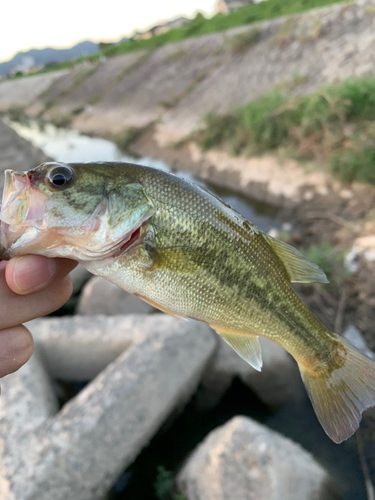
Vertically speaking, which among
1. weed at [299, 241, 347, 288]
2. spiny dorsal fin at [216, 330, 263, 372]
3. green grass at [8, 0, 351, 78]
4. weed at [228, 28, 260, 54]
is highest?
green grass at [8, 0, 351, 78]

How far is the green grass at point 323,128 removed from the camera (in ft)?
27.7

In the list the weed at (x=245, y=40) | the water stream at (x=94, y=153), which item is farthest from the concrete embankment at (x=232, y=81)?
the water stream at (x=94, y=153)

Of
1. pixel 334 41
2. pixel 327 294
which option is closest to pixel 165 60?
pixel 334 41

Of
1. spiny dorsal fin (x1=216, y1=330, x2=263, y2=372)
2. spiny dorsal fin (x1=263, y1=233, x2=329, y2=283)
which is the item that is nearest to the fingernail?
spiny dorsal fin (x1=216, y1=330, x2=263, y2=372)

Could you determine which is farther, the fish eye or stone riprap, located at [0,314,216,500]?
stone riprap, located at [0,314,216,500]

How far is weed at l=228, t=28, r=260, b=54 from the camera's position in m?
19.7

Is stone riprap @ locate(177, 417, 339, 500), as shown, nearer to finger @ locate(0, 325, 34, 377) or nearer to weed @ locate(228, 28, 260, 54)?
finger @ locate(0, 325, 34, 377)

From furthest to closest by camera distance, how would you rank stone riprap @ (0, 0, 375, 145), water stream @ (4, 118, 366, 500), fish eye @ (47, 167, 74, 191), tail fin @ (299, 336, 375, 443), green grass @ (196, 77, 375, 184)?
stone riprap @ (0, 0, 375, 145) < green grass @ (196, 77, 375, 184) < water stream @ (4, 118, 366, 500) < tail fin @ (299, 336, 375, 443) < fish eye @ (47, 167, 74, 191)

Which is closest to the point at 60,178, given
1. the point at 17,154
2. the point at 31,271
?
the point at 31,271

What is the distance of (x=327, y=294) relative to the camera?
5.50 m

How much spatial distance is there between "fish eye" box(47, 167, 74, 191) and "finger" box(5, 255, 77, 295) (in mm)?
368

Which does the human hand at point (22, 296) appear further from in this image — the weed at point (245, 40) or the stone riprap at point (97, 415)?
the weed at point (245, 40)

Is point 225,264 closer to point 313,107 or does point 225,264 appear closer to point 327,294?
point 327,294

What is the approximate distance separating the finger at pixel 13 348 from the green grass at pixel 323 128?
842 cm
